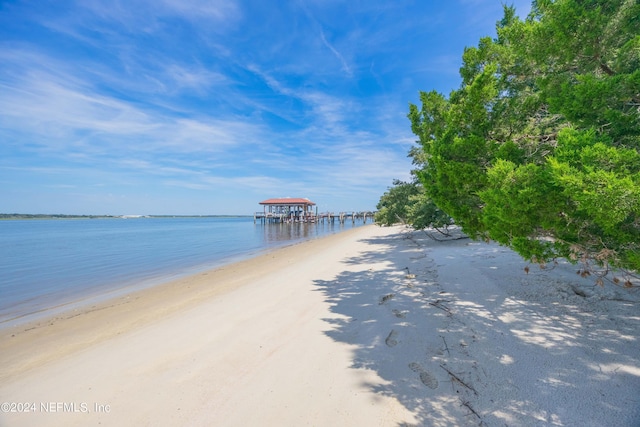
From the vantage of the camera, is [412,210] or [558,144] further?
[412,210]

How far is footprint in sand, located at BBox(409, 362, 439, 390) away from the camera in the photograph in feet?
9.90

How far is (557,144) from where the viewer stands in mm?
3957

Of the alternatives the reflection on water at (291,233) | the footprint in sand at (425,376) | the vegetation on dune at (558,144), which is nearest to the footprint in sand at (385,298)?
the vegetation on dune at (558,144)

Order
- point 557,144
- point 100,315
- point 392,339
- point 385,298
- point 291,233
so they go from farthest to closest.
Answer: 1. point 291,233
2. point 100,315
3. point 385,298
4. point 392,339
5. point 557,144

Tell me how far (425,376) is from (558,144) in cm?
370

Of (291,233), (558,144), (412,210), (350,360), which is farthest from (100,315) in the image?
(291,233)

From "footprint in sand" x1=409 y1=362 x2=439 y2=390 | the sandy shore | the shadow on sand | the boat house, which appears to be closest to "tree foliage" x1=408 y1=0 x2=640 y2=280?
the shadow on sand

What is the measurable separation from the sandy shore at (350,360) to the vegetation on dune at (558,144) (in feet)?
4.13

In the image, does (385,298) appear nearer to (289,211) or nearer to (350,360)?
(350,360)

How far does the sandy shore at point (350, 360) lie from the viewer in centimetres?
270

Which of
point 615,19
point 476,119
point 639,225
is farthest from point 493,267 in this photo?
point 615,19

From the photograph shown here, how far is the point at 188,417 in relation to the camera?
2.73 metres

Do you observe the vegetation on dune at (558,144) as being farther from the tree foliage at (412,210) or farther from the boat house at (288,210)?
the boat house at (288,210)

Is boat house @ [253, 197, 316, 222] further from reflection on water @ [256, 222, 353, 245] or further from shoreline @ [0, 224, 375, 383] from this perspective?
shoreline @ [0, 224, 375, 383]
